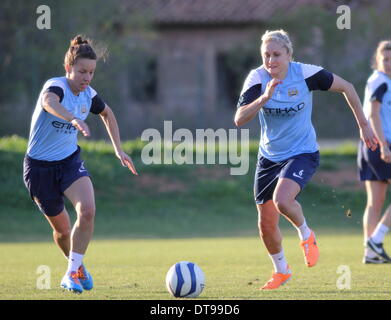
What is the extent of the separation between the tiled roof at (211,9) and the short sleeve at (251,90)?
22275 mm

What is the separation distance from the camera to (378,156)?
10656 mm

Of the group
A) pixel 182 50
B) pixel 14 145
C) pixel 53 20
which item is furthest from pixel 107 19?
pixel 14 145

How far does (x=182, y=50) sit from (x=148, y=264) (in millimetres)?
20815

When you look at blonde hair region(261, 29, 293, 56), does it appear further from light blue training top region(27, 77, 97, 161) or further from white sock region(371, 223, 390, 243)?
white sock region(371, 223, 390, 243)

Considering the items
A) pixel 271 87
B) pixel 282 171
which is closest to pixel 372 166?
pixel 282 171

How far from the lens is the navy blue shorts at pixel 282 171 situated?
8.05m

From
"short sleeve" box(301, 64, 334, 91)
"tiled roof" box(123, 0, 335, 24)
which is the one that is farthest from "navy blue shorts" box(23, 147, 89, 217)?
"tiled roof" box(123, 0, 335, 24)

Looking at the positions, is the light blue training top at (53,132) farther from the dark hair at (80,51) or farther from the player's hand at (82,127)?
the player's hand at (82,127)

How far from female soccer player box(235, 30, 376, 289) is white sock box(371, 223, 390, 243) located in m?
2.38

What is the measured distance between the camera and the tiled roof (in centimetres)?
3061

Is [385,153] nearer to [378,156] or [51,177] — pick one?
[378,156]

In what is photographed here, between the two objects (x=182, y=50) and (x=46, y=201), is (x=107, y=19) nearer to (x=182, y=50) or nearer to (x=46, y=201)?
(x=182, y=50)

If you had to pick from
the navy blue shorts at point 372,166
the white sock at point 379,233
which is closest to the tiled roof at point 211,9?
the navy blue shorts at point 372,166

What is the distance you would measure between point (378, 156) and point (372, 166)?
0.46 feet
